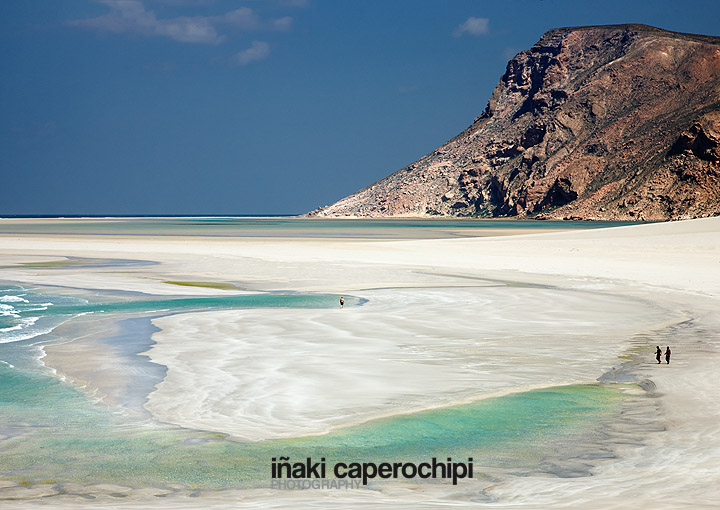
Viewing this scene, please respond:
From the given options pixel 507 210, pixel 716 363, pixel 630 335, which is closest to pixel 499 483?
→ pixel 716 363

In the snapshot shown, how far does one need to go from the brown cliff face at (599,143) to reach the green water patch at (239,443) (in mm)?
118591

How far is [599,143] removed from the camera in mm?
154250

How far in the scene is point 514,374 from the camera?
1216 cm

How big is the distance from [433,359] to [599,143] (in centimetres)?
15061

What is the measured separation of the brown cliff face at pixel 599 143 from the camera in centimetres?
13188

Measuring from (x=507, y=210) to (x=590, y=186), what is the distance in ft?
70.4

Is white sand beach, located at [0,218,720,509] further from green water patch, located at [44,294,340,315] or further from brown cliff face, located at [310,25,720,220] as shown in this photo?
Answer: brown cliff face, located at [310,25,720,220]

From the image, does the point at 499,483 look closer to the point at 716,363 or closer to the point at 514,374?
the point at 514,374

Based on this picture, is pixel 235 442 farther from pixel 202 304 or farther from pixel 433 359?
pixel 202 304

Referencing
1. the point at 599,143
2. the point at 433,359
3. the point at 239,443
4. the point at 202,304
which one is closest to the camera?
the point at 239,443

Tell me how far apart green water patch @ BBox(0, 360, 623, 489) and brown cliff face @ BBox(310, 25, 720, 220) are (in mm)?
118591

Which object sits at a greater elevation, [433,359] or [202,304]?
[202,304]

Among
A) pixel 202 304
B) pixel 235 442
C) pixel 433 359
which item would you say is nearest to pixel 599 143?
pixel 202 304

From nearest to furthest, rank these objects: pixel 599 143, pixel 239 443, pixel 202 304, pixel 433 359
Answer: pixel 239 443 → pixel 433 359 → pixel 202 304 → pixel 599 143
